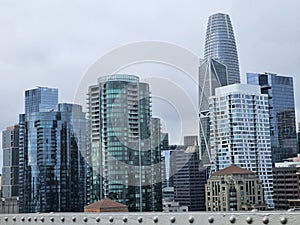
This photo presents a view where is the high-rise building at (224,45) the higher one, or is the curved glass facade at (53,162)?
the high-rise building at (224,45)

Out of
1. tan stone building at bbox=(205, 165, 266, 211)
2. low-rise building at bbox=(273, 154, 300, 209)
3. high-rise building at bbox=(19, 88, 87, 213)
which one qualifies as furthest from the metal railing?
high-rise building at bbox=(19, 88, 87, 213)

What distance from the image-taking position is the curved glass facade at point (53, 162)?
69.5 meters

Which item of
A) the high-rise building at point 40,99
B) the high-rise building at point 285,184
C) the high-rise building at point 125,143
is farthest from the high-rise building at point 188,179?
the high-rise building at point 40,99

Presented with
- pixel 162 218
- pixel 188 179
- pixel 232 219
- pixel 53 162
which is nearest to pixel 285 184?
pixel 188 179

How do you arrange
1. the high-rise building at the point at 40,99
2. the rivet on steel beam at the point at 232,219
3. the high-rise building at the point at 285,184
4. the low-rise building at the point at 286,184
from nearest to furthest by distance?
the rivet on steel beam at the point at 232,219 < the low-rise building at the point at 286,184 < the high-rise building at the point at 285,184 < the high-rise building at the point at 40,99

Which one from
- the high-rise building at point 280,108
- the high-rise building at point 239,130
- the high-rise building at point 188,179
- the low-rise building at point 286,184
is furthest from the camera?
the high-rise building at point 280,108

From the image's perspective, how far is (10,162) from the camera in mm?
90438

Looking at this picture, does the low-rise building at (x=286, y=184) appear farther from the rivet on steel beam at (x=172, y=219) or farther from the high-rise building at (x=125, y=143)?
the rivet on steel beam at (x=172, y=219)

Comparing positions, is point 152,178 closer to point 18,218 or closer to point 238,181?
point 238,181

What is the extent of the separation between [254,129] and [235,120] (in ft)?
13.6

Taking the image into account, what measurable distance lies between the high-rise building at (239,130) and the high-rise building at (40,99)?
36.1 meters

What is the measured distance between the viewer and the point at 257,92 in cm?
8519

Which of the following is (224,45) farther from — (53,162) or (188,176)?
(53,162)

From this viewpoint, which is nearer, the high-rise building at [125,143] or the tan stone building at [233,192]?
the high-rise building at [125,143]
